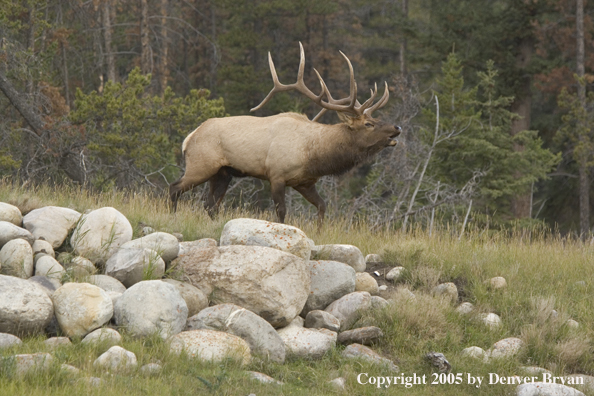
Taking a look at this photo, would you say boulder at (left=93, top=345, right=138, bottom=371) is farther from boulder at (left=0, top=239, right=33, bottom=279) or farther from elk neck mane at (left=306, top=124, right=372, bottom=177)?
elk neck mane at (left=306, top=124, right=372, bottom=177)

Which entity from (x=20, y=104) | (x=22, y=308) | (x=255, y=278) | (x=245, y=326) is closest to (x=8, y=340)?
(x=22, y=308)

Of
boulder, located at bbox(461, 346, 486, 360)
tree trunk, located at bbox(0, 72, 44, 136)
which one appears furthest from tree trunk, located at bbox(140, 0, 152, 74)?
boulder, located at bbox(461, 346, 486, 360)

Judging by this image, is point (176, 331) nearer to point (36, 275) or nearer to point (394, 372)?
point (36, 275)

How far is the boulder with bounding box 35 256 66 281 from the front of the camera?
6.25m

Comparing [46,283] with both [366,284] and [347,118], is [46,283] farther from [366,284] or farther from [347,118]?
[347,118]

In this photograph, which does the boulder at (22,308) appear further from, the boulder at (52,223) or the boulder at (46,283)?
the boulder at (52,223)

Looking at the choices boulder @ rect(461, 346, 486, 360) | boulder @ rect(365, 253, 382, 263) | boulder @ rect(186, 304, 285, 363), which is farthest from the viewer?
boulder @ rect(365, 253, 382, 263)

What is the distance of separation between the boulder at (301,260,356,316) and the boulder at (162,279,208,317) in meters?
1.13

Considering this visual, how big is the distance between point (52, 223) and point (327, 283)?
2.68 meters

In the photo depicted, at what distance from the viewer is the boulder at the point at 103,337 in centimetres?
536

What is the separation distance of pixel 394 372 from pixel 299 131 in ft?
13.5

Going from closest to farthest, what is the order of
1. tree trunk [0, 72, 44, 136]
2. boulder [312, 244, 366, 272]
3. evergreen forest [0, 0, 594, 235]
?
boulder [312, 244, 366, 272], tree trunk [0, 72, 44, 136], evergreen forest [0, 0, 594, 235]

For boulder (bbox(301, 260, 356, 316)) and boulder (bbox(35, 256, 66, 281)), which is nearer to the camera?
boulder (bbox(35, 256, 66, 281))

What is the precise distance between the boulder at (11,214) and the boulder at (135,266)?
41.8 inches
